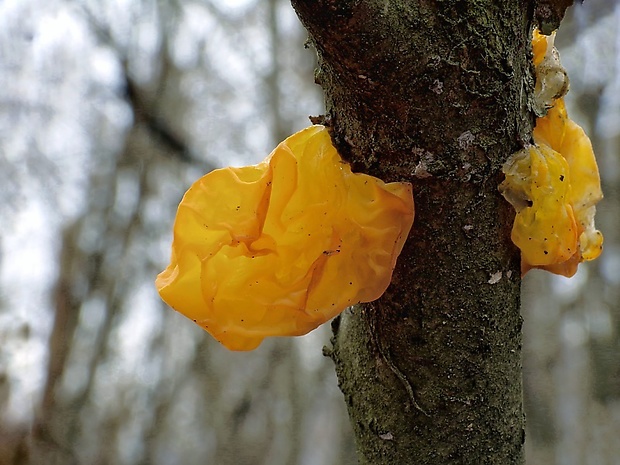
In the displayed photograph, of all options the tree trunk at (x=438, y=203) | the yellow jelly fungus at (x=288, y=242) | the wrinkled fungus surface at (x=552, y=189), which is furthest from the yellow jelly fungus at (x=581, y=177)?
the yellow jelly fungus at (x=288, y=242)

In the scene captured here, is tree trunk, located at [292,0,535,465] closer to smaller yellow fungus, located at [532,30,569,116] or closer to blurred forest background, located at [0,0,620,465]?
smaller yellow fungus, located at [532,30,569,116]

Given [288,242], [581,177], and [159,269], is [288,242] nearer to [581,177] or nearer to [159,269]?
[581,177]

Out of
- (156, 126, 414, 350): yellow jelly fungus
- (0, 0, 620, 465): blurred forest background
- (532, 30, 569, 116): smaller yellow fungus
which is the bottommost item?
(0, 0, 620, 465): blurred forest background

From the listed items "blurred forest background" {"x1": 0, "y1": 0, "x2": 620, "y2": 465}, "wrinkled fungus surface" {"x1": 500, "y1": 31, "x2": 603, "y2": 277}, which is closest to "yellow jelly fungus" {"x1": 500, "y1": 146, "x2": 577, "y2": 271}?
"wrinkled fungus surface" {"x1": 500, "y1": 31, "x2": 603, "y2": 277}

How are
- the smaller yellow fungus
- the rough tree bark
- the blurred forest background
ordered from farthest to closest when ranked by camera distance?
the blurred forest background, the smaller yellow fungus, the rough tree bark

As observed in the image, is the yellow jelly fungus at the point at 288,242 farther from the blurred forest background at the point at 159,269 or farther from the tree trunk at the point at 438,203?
the blurred forest background at the point at 159,269

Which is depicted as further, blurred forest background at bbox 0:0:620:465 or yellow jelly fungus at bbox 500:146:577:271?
blurred forest background at bbox 0:0:620:465

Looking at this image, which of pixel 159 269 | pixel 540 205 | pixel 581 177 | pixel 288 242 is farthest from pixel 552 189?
pixel 159 269

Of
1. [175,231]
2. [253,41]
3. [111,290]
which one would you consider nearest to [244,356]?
[111,290]
